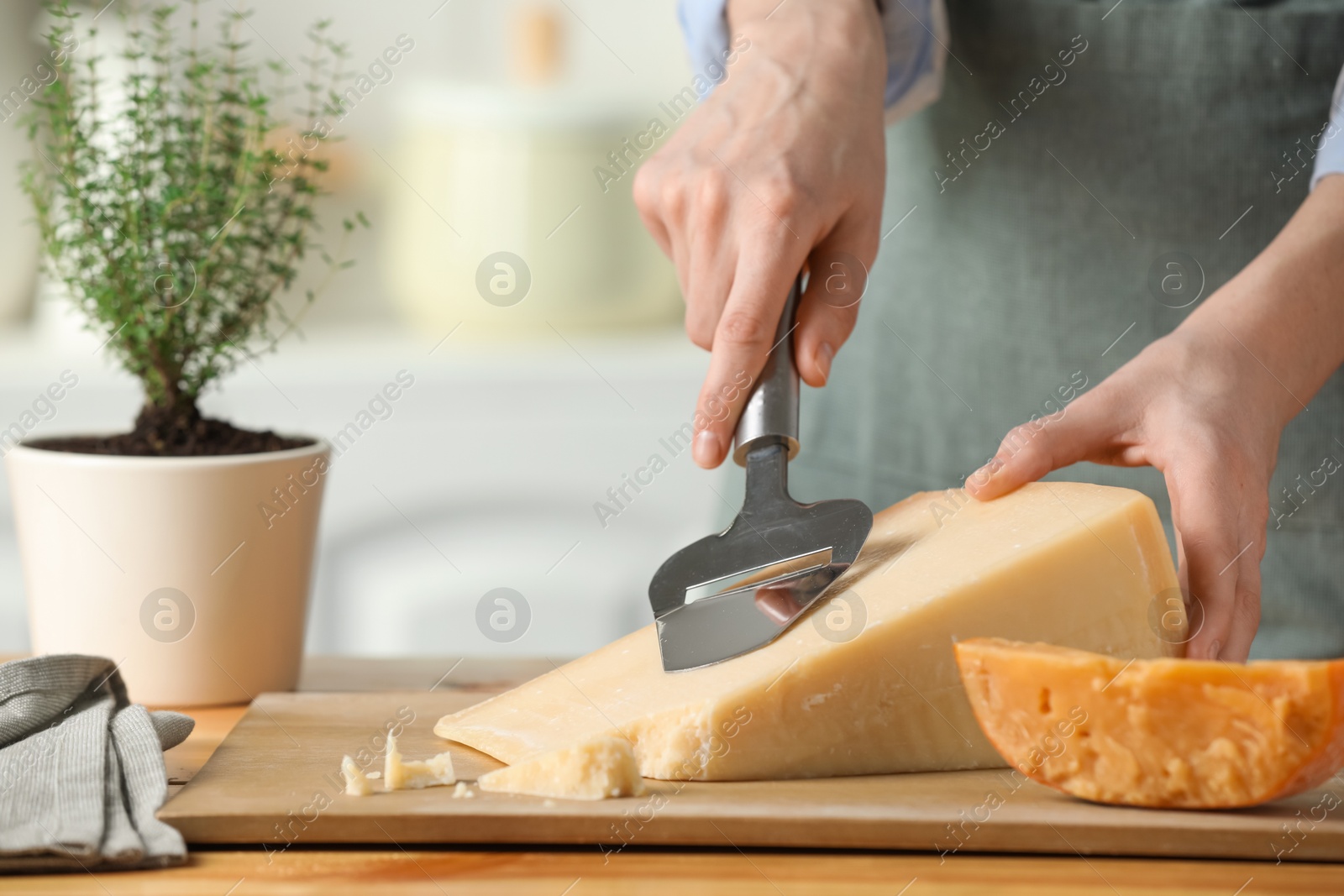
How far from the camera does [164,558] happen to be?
847 mm

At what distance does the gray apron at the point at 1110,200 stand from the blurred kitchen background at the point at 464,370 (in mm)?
942

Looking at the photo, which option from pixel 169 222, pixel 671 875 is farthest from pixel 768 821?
pixel 169 222

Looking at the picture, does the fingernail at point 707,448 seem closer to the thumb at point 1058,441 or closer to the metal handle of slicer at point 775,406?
the metal handle of slicer at point 775,406

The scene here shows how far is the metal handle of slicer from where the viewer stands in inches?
31.1

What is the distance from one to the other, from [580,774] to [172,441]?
0.45 metres

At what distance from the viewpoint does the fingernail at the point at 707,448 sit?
79 centimetres

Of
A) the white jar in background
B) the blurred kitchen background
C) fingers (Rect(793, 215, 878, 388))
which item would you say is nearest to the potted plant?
fingers (Rect(793, 215, 878, 388))

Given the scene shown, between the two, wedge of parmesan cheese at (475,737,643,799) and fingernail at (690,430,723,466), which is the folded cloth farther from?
fingernail at (690,430,723,466)

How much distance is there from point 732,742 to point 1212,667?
253 millimetres

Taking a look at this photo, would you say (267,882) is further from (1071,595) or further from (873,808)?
(1071,595)

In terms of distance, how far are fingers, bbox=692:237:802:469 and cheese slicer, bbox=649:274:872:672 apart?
1cm

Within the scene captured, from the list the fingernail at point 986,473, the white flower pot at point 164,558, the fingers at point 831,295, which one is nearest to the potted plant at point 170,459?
the white flower pot at point 164,558

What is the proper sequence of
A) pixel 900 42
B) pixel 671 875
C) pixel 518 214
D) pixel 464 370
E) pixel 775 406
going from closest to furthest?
1. pixel 671 875
2. pixel 775 406
3. pixel 900 42
4. pixel 464 370
5. pixel 518 214

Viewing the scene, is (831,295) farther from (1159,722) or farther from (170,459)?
(170,459)
